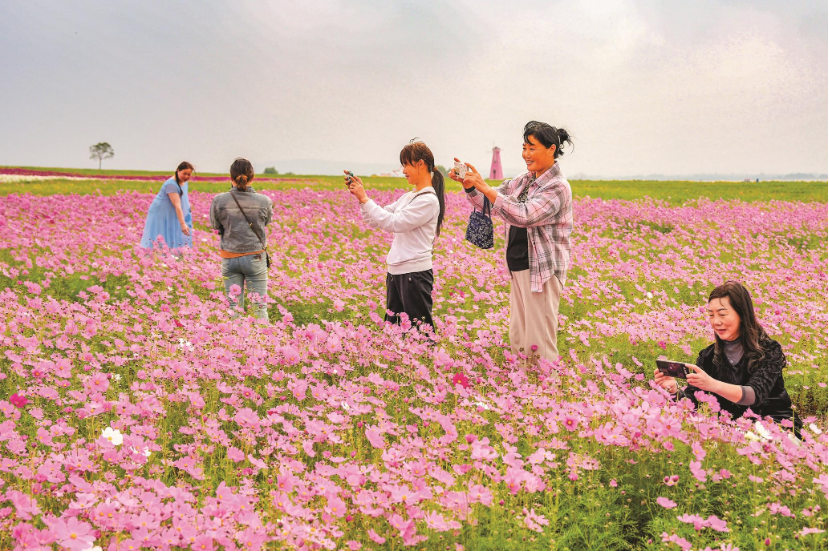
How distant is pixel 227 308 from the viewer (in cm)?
695

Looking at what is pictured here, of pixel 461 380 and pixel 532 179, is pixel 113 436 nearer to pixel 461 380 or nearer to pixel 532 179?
pixel 461 380

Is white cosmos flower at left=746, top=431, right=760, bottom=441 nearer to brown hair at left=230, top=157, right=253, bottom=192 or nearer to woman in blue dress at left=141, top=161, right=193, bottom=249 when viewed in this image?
brown hair at left=230, top=157, right=253, bottom=192

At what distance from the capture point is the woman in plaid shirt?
4758mm

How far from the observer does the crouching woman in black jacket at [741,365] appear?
4.18 m

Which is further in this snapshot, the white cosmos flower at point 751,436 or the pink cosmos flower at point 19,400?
the pink cosmos flower at point 19,400

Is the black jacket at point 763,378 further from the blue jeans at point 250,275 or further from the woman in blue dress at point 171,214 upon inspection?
the woman in blue dress at point 171,214

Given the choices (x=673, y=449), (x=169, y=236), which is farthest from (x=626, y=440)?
(x=169, y=236)

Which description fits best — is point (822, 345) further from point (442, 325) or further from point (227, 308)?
point (227, 308)

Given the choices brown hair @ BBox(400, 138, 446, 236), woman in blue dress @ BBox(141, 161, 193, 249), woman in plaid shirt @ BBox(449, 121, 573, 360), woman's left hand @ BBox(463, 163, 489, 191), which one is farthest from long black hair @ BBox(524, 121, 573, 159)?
woman in blue dress @ BBox(141, 161, 193, 249)

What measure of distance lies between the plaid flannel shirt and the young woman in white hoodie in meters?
0.41

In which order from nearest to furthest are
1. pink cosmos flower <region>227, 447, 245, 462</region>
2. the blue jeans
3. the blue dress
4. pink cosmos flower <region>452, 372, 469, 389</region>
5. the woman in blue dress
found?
pink cosmos flower <region>227, 447, 245, 462</region> < pink cosmos flower <region>452, 372, 469, 389</region> < the blue jeans < the woman in blue dress < the blue dress

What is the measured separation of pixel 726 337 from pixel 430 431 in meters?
2.35

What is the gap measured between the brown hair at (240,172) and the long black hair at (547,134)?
10.6ft

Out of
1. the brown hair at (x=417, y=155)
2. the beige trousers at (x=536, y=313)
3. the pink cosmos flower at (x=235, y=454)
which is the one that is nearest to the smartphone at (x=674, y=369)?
the beige trousers at (x=536, y=313)
